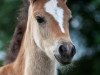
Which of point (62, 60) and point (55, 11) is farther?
point (55, 11)

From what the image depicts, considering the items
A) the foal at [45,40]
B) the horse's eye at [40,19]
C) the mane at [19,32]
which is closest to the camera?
the foal at [45,40]

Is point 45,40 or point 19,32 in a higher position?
point 45,40

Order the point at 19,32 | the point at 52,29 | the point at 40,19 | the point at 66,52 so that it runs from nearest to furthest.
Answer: the point at 66,52 < the point at 52,29 < the point at 40,19 < the point at 19,32

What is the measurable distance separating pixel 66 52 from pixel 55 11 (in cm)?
52

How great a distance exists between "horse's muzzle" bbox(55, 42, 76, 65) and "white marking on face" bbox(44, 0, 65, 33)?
A: 0.69 ft

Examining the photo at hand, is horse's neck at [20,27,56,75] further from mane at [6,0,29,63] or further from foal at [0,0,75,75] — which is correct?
mane at [6,0,29,63]

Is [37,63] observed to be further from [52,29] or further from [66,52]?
[66,52]

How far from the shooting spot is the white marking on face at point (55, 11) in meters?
6.02

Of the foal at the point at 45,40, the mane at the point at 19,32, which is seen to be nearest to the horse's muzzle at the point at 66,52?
the foal at the point at 45,40

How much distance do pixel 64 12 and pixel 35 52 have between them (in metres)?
0.53

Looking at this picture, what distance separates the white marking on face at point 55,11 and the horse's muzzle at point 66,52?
0.69ft

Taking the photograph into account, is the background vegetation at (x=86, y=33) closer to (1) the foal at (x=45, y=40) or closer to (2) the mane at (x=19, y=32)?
(2) the mane at (x=19, y=32)

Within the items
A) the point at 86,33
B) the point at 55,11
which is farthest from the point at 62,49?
the point at 86,33

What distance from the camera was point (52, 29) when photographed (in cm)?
606
